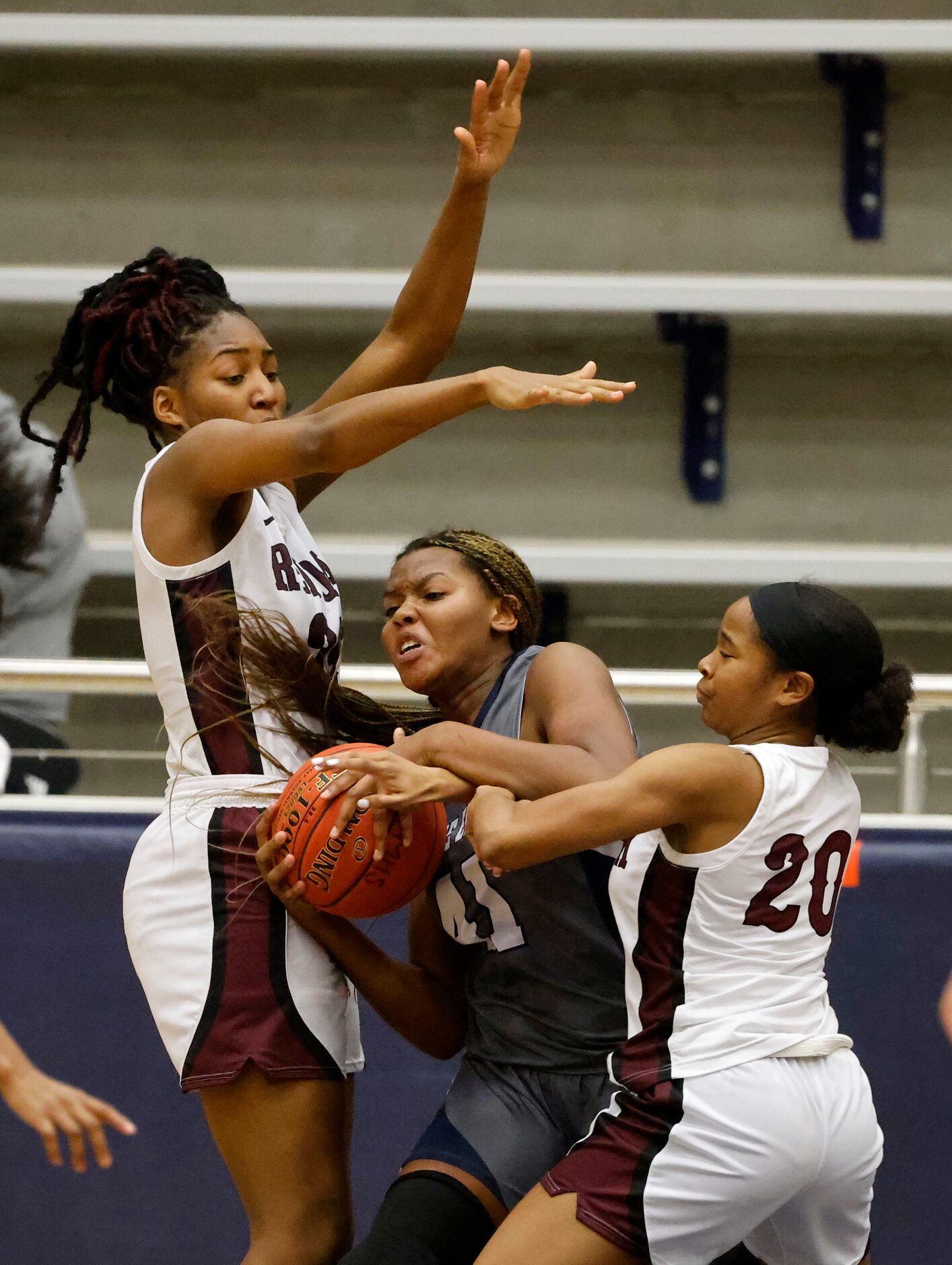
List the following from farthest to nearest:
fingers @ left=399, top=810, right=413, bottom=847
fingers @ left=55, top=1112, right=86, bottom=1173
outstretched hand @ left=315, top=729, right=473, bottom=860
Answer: fingers @ left=399, top=810, right=413, bottom=847 < outstretched hand @ left=315, top=729, right=473, bottom=860 < fingers @ left=55, top=1112, right=86, bottom=1173

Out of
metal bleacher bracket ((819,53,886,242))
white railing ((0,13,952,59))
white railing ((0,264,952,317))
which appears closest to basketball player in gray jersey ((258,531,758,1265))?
white railing ((0,264,952,317))

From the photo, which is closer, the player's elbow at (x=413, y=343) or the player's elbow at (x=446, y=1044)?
the player's elbow at (x=446, y=1044)

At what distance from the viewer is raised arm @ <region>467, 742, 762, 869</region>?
1.91 metres

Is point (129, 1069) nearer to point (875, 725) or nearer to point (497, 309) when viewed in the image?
point (875, 725)

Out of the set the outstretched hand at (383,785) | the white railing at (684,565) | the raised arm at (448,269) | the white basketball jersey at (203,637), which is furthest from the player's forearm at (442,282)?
the white railing at (684,565)

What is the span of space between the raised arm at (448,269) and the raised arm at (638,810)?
729mm

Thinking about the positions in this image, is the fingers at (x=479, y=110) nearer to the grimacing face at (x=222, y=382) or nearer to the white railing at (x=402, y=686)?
the grimacing face at (x=222, y=382)

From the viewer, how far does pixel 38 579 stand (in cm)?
423

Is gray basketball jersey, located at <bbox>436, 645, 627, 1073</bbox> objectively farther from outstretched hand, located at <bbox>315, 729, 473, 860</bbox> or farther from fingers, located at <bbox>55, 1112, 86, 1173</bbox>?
fingers, located at <bbox>55, 1112, 86, 1173</bbox>

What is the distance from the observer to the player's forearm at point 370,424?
197 centimetres

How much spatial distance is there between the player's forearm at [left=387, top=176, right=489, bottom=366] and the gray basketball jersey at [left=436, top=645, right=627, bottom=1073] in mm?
618

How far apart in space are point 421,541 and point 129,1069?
136cm

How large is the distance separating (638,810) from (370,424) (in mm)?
590

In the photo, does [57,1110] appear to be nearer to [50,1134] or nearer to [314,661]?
[50,1134]
